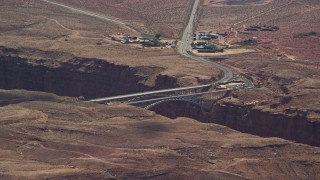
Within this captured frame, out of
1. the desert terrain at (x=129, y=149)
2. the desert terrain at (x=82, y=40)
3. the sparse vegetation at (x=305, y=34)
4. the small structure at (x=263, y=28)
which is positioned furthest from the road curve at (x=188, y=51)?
the desert terrain at (x=129, y=149)

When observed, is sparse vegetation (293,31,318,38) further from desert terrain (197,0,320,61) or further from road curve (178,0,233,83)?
road curve (178,0,233,83)

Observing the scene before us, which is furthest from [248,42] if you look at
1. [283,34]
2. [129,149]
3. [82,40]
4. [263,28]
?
[129,149]

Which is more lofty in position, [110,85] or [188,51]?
[188,51]

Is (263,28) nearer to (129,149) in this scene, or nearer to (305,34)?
(305,34)

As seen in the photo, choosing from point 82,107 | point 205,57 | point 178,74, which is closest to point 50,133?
point 82,107

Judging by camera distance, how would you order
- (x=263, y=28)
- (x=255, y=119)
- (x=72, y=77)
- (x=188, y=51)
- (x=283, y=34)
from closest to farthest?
(x=255, y=119) → (x=72, y=77) → (x=188, y=51) → (x=283, y=34) → (x=263, y=28)
